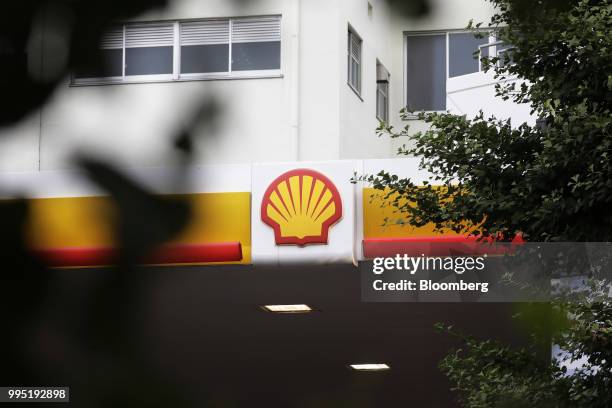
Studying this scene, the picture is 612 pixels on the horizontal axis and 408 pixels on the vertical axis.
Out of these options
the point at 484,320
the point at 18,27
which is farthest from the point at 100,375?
the point at 484,320

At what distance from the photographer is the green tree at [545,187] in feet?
18.9

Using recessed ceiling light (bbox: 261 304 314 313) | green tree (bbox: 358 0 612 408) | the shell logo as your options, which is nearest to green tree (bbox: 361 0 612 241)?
green tree (bbox: 358 0 612 408)

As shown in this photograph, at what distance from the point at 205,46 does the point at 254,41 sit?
0.16 feet

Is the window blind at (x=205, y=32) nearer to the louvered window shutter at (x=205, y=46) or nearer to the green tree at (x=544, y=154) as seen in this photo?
the louvered window shutter at (x=205, y=46)

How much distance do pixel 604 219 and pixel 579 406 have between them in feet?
3.22

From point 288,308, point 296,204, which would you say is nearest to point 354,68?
point 296,204

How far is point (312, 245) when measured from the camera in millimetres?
9781

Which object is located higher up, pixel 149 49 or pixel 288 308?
pixel 149 49

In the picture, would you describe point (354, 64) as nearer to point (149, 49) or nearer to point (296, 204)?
point (149, 49)

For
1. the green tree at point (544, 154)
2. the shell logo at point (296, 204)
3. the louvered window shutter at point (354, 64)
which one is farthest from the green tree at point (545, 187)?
the louvered window shutter at point (354, 64)

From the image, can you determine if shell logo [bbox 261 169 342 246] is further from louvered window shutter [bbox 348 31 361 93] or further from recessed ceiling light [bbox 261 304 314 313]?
louvered window shutter [bbox 348 31 361 93]

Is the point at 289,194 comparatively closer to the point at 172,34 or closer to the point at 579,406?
the point at 579,406

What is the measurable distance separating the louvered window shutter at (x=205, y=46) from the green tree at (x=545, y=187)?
4452 mm

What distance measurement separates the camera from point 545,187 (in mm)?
6051
